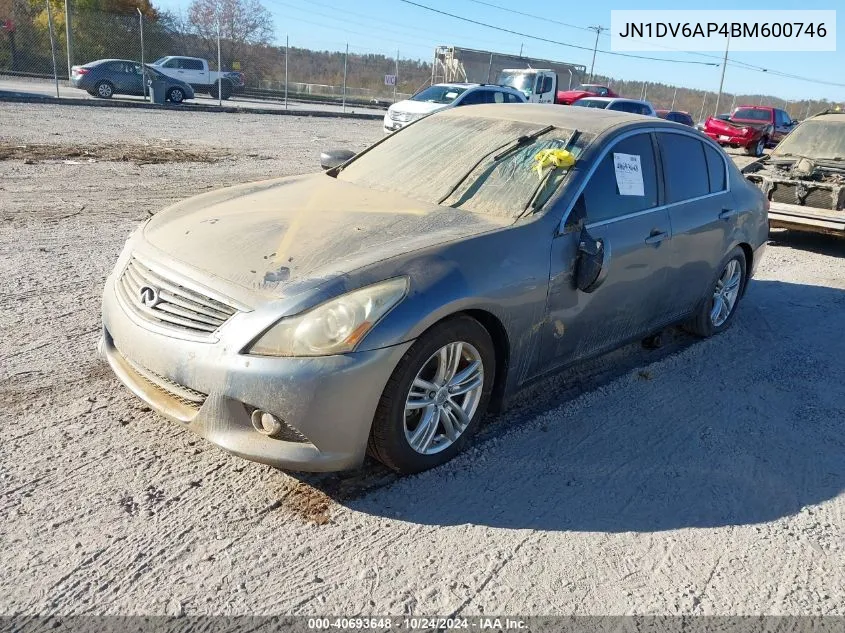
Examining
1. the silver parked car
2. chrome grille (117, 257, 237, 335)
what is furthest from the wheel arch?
chrome grille (117, 257, 237, 335)

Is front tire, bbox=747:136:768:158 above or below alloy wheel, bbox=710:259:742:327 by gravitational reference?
above

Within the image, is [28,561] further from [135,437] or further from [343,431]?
[343,431]

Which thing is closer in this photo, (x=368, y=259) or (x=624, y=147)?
(x=368, y=259)

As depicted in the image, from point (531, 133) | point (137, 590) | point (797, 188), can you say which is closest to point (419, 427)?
point (137, 590)

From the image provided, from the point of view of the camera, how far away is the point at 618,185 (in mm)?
4031

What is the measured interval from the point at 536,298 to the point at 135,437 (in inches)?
80.3

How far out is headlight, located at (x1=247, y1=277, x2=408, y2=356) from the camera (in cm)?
271

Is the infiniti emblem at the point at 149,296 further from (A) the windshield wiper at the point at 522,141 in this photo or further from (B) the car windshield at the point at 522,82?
(B) the car windshield at the point at 522,82

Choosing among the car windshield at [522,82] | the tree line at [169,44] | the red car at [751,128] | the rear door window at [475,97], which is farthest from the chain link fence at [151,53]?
the red car at [751,128]

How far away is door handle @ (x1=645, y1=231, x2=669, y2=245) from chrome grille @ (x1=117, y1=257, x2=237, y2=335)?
2.55m

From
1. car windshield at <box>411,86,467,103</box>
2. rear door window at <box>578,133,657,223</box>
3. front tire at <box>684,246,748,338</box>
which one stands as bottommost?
front tire at <box>684,246,748,338</box>

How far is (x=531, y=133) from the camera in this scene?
4168 millimetres

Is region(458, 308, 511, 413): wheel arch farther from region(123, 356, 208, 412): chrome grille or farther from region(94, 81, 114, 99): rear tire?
region(94, 81, 114, 99): rear tire

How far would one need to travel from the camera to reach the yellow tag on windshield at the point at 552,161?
12.5ft
